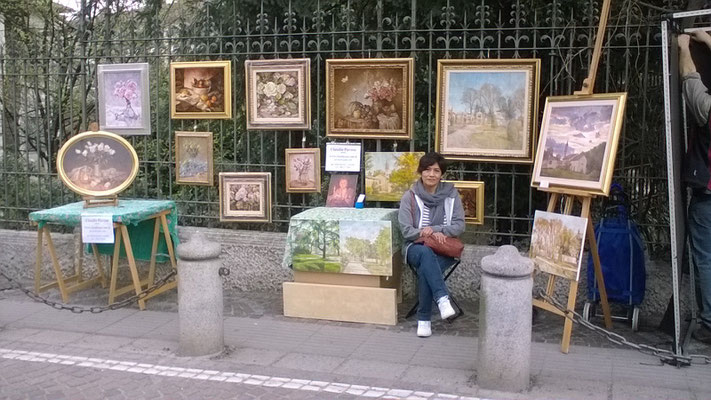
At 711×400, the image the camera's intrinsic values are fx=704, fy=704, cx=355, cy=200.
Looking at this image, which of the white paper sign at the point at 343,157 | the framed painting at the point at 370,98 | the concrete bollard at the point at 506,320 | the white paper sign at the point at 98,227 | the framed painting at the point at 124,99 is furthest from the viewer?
the framed painting at the point at 124,99

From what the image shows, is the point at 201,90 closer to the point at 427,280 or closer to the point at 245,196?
the point at 245,196

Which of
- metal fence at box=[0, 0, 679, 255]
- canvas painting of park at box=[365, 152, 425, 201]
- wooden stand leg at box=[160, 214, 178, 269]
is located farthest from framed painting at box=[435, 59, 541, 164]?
wooden stand leg at box=[160, 214, 178, 269]

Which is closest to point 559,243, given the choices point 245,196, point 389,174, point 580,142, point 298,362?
point 580,142

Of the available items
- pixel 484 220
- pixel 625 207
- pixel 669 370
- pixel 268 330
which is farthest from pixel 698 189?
pixel 268 330

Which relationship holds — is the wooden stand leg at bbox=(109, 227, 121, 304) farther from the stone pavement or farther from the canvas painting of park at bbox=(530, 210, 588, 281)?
the canvas painting of park at bbox=(530, 210, 588, 281)

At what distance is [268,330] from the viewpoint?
612 cm

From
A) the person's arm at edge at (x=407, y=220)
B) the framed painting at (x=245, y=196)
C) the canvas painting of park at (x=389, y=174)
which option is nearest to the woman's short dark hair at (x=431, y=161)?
the person's arm at edge at (x=407, y=220)

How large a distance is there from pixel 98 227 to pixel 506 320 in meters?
3.84

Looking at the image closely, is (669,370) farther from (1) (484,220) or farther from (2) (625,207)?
(1) (484,220)

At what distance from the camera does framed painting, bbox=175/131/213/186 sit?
7.53 m

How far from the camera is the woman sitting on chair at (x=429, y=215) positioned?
5.99 m

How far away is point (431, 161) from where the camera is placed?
6160 mm

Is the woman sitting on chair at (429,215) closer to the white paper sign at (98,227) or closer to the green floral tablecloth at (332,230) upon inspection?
the green floral tablecloth at (332,230)

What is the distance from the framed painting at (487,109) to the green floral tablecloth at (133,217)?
9.32 feet
